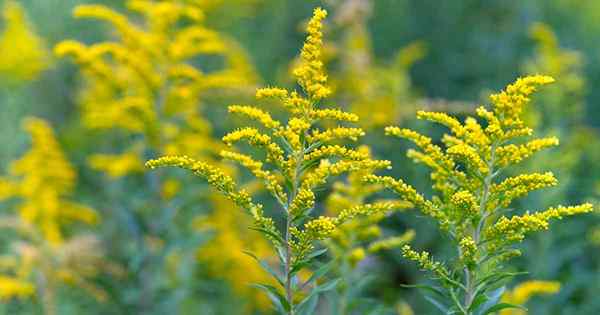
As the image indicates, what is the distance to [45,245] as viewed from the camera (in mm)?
4688

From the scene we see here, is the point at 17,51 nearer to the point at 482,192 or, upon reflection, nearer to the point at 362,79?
the point at 362,79

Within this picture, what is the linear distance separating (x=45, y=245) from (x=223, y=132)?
2.84 m

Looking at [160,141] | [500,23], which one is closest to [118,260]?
[160,141]

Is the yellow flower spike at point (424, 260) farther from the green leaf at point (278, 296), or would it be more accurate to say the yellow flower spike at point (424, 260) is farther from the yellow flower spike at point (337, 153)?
the green leaf at point (278, 296)

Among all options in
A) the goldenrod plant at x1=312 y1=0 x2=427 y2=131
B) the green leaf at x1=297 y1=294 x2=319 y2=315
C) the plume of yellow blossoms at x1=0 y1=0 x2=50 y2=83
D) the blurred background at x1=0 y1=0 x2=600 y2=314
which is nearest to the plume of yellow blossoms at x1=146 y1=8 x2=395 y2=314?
the green leaf at x1=297 y1=294 x2=319 y2=315

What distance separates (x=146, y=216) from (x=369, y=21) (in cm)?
449

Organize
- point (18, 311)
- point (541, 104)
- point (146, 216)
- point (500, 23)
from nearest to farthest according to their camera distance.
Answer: point (146, 216) → point (18, 311) → point (541, 104) → point (500, 23)

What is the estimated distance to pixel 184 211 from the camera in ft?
17.3

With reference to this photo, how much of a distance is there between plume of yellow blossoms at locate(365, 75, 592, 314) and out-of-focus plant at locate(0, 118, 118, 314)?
2705 millimetres

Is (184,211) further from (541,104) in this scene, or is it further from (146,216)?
(541,104)

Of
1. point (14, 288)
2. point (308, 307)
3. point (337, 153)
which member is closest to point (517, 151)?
point (337, 153)

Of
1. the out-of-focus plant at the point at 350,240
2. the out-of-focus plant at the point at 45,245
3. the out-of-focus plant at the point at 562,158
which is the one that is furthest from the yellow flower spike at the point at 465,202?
the out-of-focus plant at the point at 45,245

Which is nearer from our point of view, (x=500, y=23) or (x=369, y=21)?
(x=500, y=23)

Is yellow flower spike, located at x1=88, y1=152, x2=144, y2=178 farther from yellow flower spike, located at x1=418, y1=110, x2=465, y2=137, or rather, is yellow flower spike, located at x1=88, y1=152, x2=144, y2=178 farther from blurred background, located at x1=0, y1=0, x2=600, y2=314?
yellow flower spike, located at x1=418, y1=110, x2=465, y2=137
